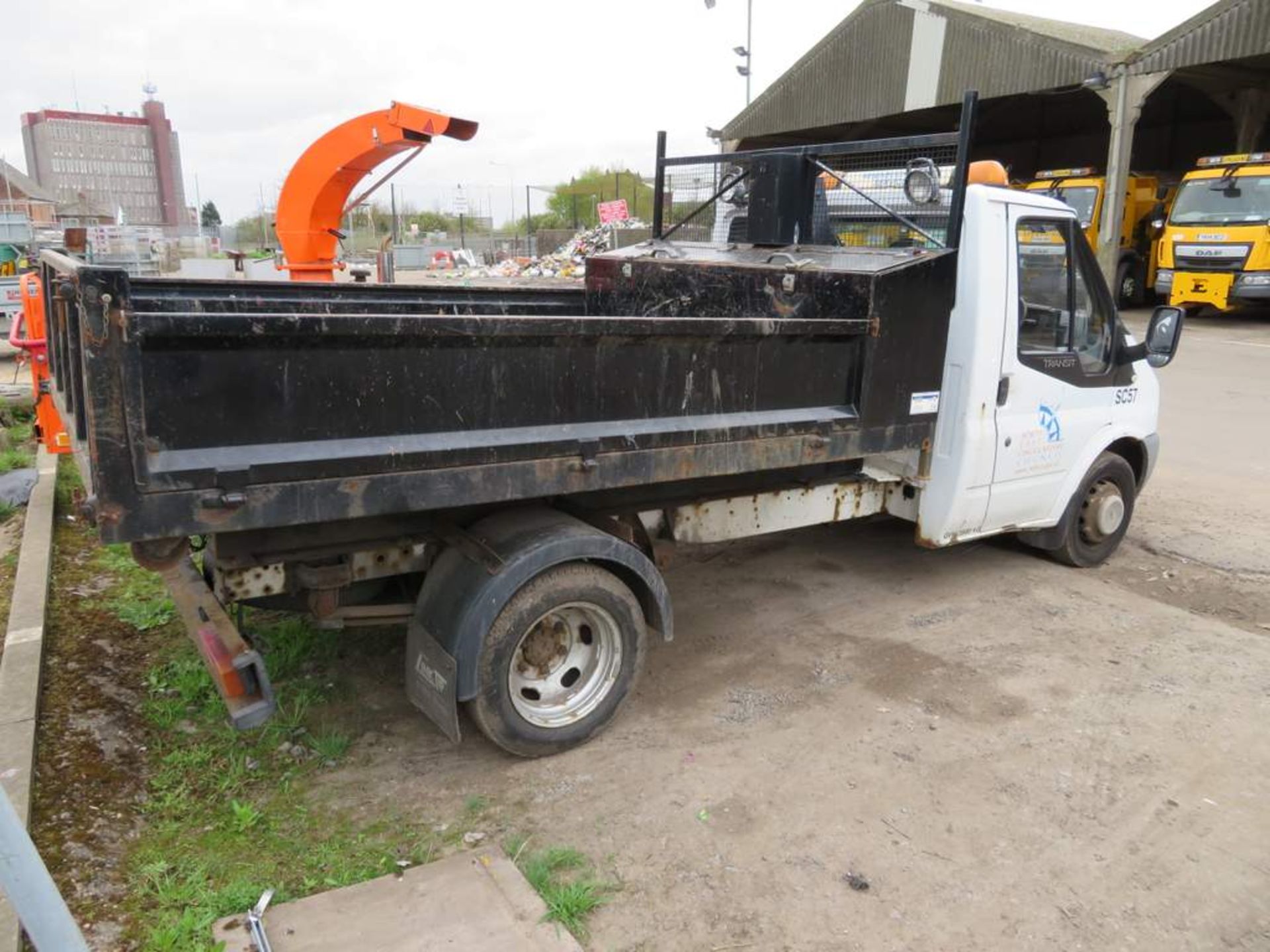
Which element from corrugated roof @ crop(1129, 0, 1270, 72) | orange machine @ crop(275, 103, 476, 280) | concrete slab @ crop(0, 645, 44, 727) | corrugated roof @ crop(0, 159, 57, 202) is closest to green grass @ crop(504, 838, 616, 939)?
concrete slab @ crop(0, 645, 44, 727)

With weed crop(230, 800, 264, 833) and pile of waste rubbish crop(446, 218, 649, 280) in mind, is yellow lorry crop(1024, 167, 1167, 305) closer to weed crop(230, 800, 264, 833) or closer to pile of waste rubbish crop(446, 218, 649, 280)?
pile of waste rubbish crop(446, 218, 649, 280)

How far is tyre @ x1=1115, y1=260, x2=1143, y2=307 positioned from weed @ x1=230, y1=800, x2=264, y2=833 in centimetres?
2176

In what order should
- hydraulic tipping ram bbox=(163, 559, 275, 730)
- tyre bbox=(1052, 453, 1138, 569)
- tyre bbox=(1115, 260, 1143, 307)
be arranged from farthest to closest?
tyre bbox=(1115, 260, 1143, 307), tyre bbox=(1052, 453, 1138, 569), hydraulic tipping ram bbox=(163, 559, 275, 730)

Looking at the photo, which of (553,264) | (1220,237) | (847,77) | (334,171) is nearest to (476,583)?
(334,171)

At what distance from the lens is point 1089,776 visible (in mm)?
3576

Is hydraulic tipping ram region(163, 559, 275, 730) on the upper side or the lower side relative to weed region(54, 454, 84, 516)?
upper

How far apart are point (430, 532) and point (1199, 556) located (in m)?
5.00

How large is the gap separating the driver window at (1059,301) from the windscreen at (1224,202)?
15767mm

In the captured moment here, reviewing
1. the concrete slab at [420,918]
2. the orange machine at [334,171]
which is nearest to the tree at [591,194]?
the orange machine at [334,171]

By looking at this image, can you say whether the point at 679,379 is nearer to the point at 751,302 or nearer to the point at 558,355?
the point at 558,355

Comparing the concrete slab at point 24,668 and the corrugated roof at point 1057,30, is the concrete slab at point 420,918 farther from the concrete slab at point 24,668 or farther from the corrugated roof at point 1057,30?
the corrugated roof at point 1057,30

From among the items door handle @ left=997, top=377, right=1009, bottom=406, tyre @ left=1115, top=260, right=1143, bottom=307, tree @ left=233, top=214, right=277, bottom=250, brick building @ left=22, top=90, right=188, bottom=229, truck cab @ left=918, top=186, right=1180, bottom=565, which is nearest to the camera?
truck cab @ left=918, top=186, right=1180, bottom=565

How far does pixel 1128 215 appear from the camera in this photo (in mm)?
21562

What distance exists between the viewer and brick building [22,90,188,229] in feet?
237
